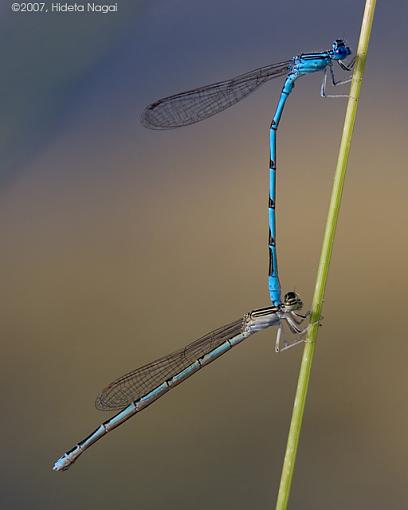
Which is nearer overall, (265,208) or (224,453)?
(224,453)

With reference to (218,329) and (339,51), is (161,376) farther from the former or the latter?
(339,51)

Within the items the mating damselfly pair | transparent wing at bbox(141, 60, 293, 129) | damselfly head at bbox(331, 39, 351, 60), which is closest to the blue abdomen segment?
the mating damselfly pair

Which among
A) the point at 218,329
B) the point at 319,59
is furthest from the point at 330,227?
the point at 218,329

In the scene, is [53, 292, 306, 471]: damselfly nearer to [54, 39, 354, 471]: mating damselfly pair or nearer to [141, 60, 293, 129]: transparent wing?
[54, 39, 354, 471]: mating damselfly pair

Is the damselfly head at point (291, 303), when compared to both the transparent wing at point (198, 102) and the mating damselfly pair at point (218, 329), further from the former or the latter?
the transparent wing at point (198, 102)

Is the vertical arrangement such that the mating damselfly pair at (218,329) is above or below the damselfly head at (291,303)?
above

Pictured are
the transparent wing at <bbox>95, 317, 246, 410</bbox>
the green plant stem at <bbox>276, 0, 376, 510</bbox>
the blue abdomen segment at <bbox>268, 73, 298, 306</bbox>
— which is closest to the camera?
the green plant stem at <bbox>276, 0, 376, 510</bbox>

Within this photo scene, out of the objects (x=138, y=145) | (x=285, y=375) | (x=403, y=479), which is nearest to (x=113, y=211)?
(x=138, y=145)

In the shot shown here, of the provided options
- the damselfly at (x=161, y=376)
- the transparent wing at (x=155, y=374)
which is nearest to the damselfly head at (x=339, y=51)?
the damselfly at (x=161, y=376)

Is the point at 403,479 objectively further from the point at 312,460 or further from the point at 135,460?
the point at 135,460
